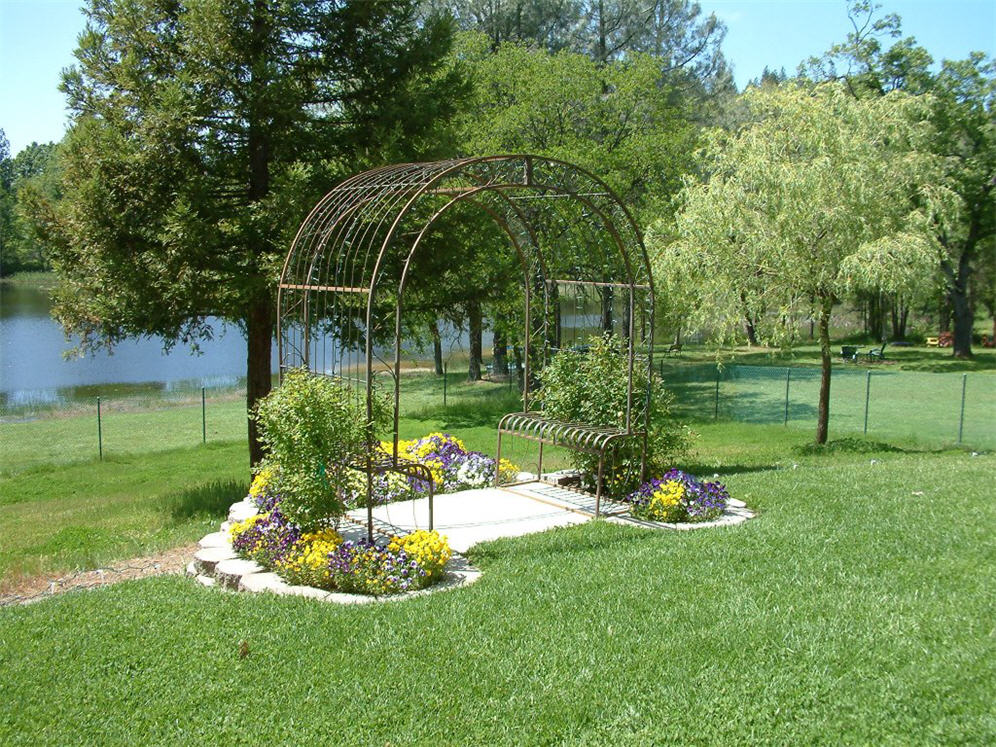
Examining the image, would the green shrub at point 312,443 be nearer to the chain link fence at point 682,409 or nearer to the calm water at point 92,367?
the chain link fence at point 682,409

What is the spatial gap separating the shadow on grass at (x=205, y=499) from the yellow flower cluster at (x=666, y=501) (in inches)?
207

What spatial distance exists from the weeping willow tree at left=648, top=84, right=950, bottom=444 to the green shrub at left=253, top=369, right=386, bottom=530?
854cm

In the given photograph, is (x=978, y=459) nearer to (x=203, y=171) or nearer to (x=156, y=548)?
(x=156, y=548)

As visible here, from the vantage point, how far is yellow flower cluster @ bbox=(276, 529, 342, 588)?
5824 mm

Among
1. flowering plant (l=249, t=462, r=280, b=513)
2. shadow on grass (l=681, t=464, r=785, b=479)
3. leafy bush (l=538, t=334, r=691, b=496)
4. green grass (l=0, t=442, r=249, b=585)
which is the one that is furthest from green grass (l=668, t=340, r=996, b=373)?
flowering plant (l=249, t=462, r=280, b=513)

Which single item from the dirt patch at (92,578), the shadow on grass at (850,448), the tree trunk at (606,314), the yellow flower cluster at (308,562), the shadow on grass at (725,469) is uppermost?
the tree trunk at (606,314)

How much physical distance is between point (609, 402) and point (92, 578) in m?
4.90

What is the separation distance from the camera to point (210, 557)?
21.1 feet

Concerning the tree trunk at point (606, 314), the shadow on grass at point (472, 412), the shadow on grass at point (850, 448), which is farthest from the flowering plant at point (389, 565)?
the shadow on grass at point (472, 412)

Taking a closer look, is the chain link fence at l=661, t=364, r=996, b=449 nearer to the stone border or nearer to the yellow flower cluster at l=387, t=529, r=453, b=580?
the stone border

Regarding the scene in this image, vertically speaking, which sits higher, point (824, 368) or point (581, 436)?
point (824, 368)

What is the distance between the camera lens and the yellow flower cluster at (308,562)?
19.1 feet

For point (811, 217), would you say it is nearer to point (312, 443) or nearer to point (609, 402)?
point (609, 402)

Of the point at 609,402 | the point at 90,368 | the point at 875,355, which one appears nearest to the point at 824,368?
the point at 609,402
